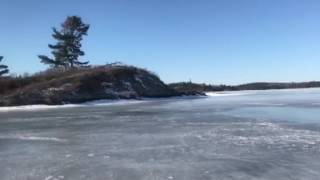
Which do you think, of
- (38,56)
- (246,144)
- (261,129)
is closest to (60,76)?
(38,56)

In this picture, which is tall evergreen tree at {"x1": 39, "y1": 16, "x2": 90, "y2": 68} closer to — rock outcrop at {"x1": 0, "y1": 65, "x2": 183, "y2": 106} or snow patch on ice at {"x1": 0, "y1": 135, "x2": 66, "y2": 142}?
rock outcrop at {"x1": 0, "y1": 65, "x2": 183, "y2": 106}

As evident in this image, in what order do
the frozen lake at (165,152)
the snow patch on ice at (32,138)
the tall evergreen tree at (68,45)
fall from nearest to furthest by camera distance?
the frozen lake at (165,152)
the snow patch on ice at (32,138)
the tall evergreen tree at (68,45)

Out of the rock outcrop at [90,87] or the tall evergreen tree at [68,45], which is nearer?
the rock outcrop at [90,87]

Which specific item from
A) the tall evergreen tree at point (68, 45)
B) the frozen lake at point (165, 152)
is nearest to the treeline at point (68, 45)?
the tall evergreen tree at point (68, 45)

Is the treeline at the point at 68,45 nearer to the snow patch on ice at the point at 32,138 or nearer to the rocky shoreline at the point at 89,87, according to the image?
the rocky shoreline at the point at 89,87

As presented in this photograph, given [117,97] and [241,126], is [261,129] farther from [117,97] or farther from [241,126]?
[117,97]

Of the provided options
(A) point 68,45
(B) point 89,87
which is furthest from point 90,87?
(A) point 68,45

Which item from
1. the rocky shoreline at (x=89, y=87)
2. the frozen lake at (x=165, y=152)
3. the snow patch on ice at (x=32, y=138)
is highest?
the rocky shoreline at (x=89, y=87)

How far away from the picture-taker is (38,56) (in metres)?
60.4

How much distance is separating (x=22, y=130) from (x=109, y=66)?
3437 centimetres

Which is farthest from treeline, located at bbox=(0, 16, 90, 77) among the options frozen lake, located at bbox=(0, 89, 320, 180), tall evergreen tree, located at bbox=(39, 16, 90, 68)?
frozen lake, located at bbox=(0, 89, 320, 180)

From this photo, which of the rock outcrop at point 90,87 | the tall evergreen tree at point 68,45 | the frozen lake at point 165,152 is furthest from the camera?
the tall evergreen tree at point 68,45

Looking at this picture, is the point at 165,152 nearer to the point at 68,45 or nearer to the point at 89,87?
the point at 89,87

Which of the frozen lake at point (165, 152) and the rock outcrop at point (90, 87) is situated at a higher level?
the rock outcrop at point (90, 87)
